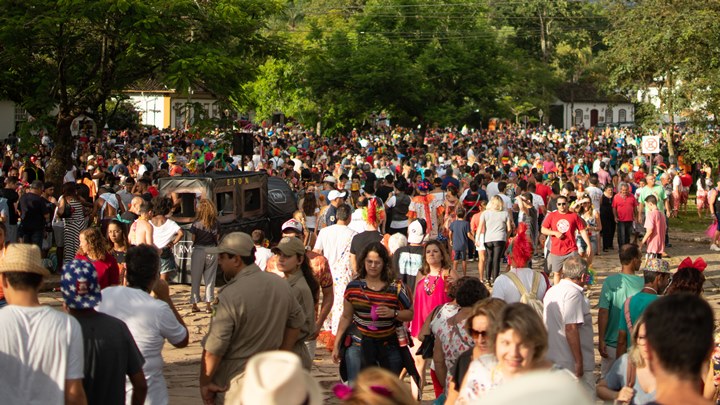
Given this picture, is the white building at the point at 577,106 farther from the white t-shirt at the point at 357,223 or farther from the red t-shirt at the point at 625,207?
the white t-shirt at the point at 357,223

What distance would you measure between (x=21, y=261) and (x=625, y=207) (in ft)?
51.0

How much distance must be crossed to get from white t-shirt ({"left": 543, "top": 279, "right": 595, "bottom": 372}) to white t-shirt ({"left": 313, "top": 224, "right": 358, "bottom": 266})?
11.9 feet

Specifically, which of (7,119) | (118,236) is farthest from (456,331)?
(7,119)

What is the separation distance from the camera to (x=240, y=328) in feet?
20.1

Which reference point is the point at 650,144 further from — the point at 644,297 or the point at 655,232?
the point at 644,297

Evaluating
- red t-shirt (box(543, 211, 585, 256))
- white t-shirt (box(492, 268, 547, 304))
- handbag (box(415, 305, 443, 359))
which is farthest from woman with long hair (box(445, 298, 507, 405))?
red t-shirt (box(543, 211, 585, 256))

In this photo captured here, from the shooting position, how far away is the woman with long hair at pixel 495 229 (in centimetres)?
1528

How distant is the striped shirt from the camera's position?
7723mm

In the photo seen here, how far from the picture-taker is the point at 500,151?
1457 inches

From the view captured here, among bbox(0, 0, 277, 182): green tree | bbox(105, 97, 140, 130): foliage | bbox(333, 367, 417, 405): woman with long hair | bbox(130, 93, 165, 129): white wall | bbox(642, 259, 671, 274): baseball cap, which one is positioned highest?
bbox(130, 93, 165, 129): white wall

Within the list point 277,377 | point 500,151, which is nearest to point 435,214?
point 277,377

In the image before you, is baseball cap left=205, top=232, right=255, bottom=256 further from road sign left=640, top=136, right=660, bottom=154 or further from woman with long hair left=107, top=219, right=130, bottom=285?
road sign left=640, top=136, right=660, bottom=154

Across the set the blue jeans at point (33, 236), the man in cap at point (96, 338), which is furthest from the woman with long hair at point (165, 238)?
the man in cap at point (96, 338)

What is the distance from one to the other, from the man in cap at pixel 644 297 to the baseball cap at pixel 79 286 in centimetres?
365
